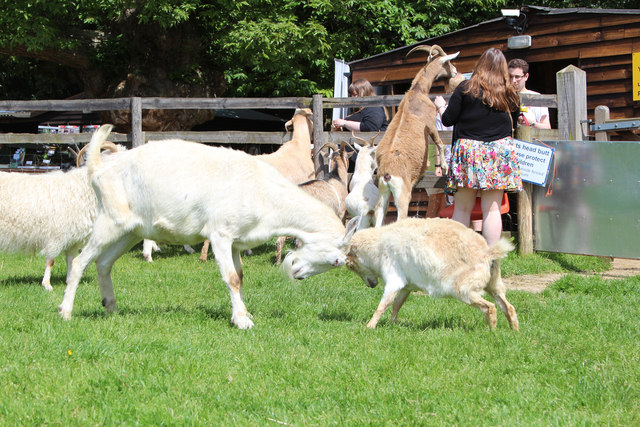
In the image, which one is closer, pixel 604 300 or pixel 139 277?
pixel 604 300

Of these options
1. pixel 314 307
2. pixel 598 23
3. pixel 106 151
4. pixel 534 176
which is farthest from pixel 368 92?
pixel 598 23

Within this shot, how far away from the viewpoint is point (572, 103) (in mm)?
9023

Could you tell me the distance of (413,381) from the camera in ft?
13.7

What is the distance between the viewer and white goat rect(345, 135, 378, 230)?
850cm

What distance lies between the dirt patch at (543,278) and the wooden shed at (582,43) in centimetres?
510

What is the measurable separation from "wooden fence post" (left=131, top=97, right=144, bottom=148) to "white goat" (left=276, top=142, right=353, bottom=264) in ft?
9.69

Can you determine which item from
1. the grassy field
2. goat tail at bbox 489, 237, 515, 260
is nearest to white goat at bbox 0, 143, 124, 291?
the grassy field

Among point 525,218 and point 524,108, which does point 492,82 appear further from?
point 525,218

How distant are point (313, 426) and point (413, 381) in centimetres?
84

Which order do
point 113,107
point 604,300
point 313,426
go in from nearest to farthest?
point 313,426, point 604,300, point 113,107

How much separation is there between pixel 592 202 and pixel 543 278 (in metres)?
1.12

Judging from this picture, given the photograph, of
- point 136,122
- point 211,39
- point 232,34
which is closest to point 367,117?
point 136,122

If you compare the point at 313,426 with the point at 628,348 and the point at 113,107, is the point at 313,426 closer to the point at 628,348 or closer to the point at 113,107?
the point at 628,348

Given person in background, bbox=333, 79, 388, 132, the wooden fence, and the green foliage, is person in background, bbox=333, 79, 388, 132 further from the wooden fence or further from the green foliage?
the green foliage
